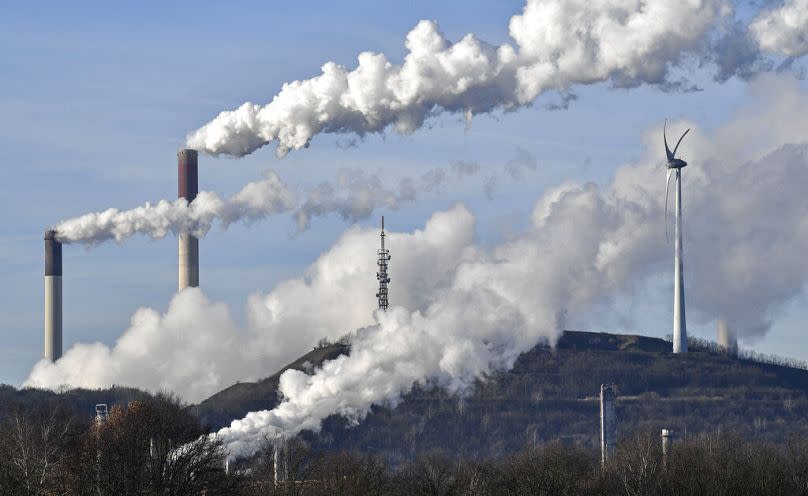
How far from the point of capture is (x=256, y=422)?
17200 centimetres

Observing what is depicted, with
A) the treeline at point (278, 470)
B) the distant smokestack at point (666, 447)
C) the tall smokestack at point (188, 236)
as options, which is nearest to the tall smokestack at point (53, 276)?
the tall smokestack at point (188, 236)

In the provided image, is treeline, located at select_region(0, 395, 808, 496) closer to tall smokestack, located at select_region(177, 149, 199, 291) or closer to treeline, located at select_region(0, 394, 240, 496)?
treeline, located at select_region(0, 394, 240, 496)

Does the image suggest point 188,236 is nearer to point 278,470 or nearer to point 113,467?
point 278,470

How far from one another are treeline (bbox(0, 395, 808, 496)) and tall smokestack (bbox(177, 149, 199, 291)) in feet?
90.6

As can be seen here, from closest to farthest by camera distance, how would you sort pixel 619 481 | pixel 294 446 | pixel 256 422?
pixel 619 481 < pixel 294 446 < pixel 256 422

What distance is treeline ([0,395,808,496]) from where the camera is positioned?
80312mm

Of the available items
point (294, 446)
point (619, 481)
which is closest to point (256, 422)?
point (294, 446)

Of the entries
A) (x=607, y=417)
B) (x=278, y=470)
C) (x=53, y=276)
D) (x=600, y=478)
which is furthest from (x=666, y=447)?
(x=53, y=276)

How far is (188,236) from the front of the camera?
168875mm

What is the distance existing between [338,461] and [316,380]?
179 feet

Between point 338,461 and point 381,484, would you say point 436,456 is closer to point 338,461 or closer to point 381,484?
point 338,461

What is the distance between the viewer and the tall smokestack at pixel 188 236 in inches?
6535

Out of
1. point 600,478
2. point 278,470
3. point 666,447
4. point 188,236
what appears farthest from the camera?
point 188,236

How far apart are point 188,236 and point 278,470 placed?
6910 cm
